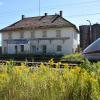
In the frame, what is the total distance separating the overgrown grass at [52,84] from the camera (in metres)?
5.45

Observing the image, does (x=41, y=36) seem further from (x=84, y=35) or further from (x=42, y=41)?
(x=84, y=35)

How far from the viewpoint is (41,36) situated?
68875 mm

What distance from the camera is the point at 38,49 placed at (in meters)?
68.2

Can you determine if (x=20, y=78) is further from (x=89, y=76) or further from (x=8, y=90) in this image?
(x=89, y=76)

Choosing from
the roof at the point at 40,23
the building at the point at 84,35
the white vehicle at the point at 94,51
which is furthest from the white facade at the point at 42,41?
the white vehicle at the point at 94,51

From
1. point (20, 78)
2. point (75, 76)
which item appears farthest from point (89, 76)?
point (20, 78)

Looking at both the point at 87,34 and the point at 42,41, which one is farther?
the point at 87,34

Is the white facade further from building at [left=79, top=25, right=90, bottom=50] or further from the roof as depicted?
building at [left=79, top=25, right=90, bottom=50]

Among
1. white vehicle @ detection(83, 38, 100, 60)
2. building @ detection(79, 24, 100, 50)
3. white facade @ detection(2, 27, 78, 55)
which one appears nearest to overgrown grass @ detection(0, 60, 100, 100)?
white vehicle @ detection(83, 38, 100, 60)

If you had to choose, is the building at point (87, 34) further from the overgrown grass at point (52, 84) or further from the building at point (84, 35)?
the overgrown grass at point (52, 84)

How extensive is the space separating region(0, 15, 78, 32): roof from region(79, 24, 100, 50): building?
678cm

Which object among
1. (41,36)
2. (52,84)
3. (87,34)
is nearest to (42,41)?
(41,36)

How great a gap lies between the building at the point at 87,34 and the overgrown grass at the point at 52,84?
6535cm

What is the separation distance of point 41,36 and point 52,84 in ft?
208
